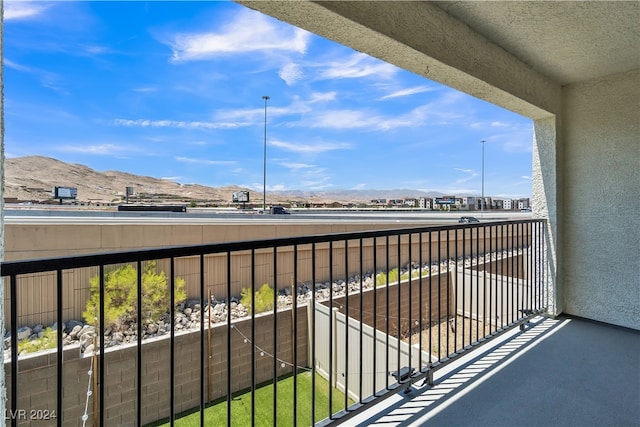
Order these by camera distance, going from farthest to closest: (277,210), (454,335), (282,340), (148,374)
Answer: (277,210)
(282,340)
(148,374)
(454,335)

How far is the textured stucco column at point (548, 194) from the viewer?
120 inches

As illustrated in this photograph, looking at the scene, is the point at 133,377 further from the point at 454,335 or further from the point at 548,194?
the point at 548,194

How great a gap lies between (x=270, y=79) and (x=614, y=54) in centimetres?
1236

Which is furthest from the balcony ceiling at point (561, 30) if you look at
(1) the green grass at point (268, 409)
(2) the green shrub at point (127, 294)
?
(2) the green shrub at point (127, 294)

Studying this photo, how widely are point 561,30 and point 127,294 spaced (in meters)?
7.17

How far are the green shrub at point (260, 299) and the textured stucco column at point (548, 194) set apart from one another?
540 centimetres

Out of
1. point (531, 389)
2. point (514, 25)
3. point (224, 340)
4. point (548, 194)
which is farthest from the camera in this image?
point (224, 340)

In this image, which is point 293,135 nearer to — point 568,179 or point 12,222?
point 12,222

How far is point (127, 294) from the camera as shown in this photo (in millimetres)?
6211

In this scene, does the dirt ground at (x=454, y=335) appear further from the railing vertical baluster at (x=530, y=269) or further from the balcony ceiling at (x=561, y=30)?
the balcony ceiling at (x=561, y=30)

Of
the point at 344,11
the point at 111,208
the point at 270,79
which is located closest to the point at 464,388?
the point at 344,11

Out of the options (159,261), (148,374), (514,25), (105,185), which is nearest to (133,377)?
(148,374)

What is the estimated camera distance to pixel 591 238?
2982mm

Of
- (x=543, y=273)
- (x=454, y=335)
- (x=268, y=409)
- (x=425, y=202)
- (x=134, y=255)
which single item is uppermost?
(x=425, y=202)
